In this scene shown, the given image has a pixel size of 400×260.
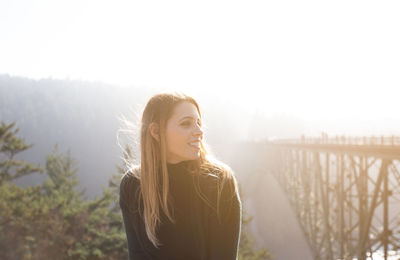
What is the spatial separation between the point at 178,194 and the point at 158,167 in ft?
0.63

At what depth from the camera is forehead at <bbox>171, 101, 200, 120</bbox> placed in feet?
5.44

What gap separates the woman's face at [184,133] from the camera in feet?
5.35

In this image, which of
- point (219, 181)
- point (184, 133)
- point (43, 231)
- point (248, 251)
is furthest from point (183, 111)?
point (248, 251)

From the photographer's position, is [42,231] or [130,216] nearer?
[130,216]

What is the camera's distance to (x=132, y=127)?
1911 mm

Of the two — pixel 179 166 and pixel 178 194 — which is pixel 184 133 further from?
pixel 178 194

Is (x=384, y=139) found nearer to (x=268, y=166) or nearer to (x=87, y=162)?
(x=268, y=166)

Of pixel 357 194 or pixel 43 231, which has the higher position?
pixel 357 194

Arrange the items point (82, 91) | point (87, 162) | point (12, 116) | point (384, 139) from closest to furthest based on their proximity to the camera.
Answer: point (384, 139) → point (87, 162) → point (12, 116) → point (82, 91)

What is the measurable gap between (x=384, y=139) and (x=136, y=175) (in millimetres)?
8902

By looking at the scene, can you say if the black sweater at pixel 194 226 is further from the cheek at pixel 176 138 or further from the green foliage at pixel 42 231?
the green foliage at pixel 42 231

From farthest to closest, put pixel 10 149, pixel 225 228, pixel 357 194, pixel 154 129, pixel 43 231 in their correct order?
pixel 10 149
pixel 43 231
pixel 357 194
pixel 154 129
pixel 225 228

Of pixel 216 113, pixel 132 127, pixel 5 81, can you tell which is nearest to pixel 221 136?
pixel 216 113

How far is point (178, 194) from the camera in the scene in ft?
5.24
